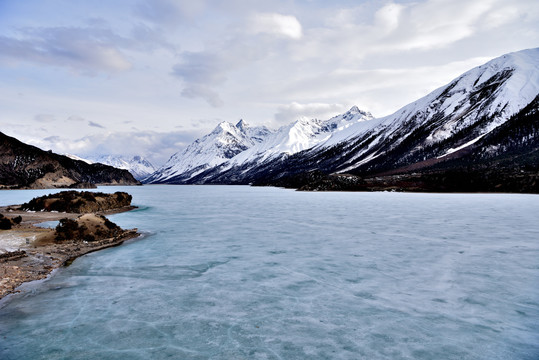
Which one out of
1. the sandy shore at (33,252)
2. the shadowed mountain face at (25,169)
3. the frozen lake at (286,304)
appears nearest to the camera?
the frozen lake at (286,304)

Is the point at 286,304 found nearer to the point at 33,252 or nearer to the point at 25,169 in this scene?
the point at 33,252

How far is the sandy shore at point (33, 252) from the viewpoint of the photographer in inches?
528

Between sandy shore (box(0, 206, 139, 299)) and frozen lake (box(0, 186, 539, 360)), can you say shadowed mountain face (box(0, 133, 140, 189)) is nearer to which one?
sandy shore (box(0, 206, 139, 299))

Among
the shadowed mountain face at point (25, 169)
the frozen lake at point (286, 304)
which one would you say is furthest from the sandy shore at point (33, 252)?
the shadowed mountain face at point (25, 169)

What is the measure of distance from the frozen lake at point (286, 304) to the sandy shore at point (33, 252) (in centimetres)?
85

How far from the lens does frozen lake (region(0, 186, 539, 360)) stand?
8.14 m

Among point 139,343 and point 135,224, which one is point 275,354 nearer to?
point 139,343

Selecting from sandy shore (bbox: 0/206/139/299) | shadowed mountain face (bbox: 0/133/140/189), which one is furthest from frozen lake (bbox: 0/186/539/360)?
shadowed mountain face (bbox: 0/133/140/189)

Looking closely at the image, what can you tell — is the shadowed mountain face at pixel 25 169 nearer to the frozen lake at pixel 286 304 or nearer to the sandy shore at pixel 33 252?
the sandy shore at pixel 33 252

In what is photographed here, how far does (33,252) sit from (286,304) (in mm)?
14538

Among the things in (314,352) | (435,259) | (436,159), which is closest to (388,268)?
(435,259)

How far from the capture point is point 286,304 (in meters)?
11.0

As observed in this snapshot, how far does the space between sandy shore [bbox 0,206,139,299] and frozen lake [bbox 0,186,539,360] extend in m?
0.85

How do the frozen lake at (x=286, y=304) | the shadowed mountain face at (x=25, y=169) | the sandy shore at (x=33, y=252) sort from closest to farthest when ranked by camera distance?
1. the frozen lake at (x=286, y=304)
2. the sandy shore at (x=33, y=252)
3. the shadowed mountain face at (x=25, y=169)
